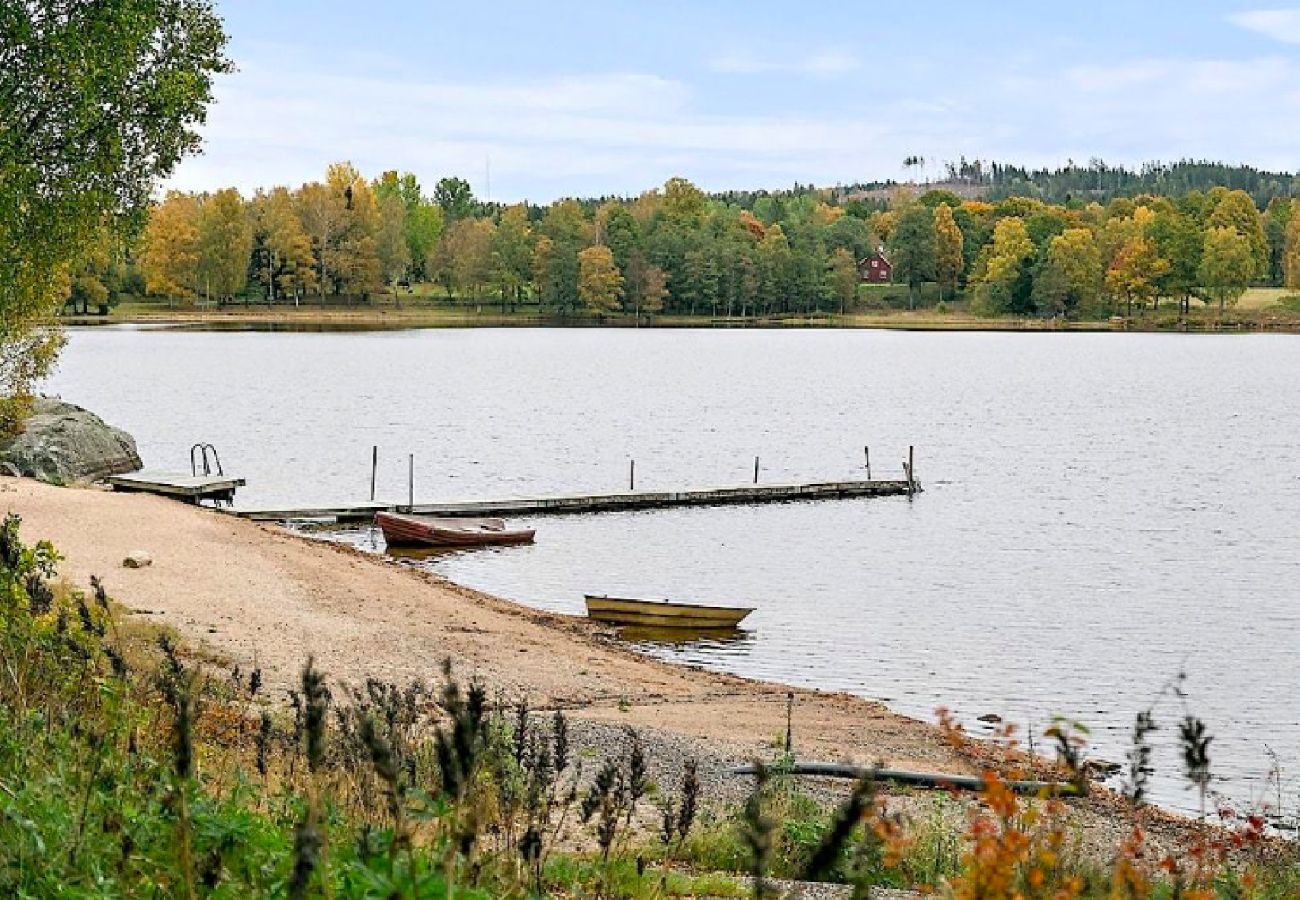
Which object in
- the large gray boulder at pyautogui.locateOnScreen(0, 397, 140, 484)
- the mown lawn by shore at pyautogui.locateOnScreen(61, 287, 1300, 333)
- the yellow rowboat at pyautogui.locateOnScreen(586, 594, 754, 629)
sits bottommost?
the yellow rowboat at pyautogui.locateOnScreen(586, 594, 754, 629)

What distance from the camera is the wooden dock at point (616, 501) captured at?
37.6 metres

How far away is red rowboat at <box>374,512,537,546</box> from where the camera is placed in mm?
34938

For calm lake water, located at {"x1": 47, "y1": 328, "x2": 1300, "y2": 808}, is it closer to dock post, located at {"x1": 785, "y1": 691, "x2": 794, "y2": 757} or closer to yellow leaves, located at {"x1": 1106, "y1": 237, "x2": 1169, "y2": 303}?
dock post, located at {"x1": 785, "y1": 691, "x2": 794, "y2": 757}

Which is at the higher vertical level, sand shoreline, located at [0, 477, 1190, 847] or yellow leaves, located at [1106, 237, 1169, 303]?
yellow leaves, located at [1106, 237, 1169, 303]

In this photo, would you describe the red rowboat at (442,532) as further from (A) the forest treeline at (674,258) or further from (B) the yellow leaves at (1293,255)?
(B) the yellow leaves at (1293,255)

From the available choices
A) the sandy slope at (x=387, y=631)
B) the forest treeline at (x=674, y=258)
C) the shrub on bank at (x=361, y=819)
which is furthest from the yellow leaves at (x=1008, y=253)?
the shrub on bank at (x=361, y=819)

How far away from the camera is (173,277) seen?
14688 cm

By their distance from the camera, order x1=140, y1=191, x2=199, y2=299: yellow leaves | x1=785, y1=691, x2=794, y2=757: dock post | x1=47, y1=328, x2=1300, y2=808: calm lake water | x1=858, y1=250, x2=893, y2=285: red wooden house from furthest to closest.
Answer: x1=858, y1=250, x2=893, y2=285: red wooden house
x1=140, y1=191, x2=199, y2=299: yellow leaves
x1=47, y1=328, x2=1300, y2=808: calm lake water
x1=785, y1=691, x2=794, y2=757: dock post

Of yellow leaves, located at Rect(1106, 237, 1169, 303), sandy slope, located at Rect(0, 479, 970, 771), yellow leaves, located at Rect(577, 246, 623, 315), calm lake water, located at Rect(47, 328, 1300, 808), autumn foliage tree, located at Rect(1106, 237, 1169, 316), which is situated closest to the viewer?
sandy slope, located at Rect(0, 479, 970, 771)

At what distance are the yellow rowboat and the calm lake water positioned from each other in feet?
1.80

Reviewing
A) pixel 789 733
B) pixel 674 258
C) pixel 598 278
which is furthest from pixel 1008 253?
pixel 789 733

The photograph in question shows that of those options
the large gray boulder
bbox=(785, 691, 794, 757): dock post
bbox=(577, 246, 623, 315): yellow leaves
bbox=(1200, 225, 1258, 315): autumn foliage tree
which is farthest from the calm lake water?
bbox=(577, 246, 623, 315): yellow leaves

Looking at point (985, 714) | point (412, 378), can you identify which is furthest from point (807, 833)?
point (412, 378)

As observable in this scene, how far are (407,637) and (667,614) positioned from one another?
19.2ft
